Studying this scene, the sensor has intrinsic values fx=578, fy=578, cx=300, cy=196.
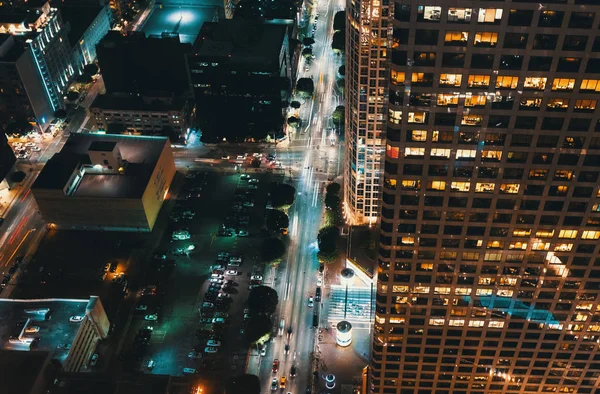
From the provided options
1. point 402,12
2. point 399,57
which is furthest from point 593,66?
point 402,12

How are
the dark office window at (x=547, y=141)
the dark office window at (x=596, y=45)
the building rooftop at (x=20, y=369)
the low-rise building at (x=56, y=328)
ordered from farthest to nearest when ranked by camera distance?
1. the low-rise building at (x=56, y=328)
2. the building rooftop at (x=20, y=369)
3. the dark office window at (x=547, y=141)
4. the dark office window at (x=596, y=45)

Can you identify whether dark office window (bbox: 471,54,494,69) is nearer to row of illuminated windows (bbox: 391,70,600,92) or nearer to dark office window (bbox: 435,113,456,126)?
row of illuminated windows (bbox: 391,70,600,92)

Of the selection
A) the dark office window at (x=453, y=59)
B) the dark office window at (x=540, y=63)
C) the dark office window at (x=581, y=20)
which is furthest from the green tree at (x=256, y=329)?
the dark office window at (x=581, y=20)

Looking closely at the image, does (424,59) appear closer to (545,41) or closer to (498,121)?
(498,121)

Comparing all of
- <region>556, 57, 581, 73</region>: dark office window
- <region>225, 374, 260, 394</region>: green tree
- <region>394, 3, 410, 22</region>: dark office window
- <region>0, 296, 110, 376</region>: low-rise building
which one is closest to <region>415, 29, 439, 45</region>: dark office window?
<region>394, 3, 410, 22</region>: dark office window

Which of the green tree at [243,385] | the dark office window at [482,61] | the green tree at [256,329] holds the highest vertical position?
the green tree at [256,329]

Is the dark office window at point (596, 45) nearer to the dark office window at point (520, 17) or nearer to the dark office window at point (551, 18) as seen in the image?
the dark office window at point (551, 18)

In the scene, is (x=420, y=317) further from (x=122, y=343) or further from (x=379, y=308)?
(x=122, y=343)
